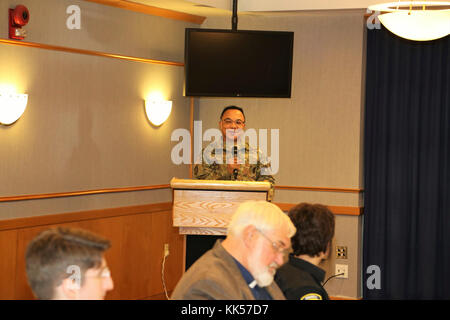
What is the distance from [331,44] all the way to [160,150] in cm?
185

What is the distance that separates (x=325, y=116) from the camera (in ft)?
18.1

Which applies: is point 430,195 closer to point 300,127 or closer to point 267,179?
point 300,127

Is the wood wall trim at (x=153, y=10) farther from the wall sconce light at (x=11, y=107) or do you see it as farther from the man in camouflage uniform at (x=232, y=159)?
the man in camouflage uniform at (x=232, y=159)

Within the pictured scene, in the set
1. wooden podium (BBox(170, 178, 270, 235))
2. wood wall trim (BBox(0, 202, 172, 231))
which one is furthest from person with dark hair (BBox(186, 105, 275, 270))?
wood wall trim (BBox(0, 202, 172, 231))

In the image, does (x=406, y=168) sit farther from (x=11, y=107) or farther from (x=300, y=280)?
(x=11, y=107)

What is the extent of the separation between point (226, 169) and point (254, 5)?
1742 mm

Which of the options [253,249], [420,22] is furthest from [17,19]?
[253,249]

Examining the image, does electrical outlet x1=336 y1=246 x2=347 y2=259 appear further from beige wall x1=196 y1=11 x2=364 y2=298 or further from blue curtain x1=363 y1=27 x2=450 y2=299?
blue curtain x1=363 y1=27 x2=450 y2=299

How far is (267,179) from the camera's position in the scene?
4.48m

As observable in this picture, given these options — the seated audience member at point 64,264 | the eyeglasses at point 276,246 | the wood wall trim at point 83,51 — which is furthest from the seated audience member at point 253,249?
the wood wall trim at point 83,51

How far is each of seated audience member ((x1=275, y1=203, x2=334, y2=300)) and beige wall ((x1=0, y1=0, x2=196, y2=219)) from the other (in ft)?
8.26

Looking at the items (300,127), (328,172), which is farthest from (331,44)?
(328,172)

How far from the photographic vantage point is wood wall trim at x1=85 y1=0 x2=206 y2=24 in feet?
16.8
